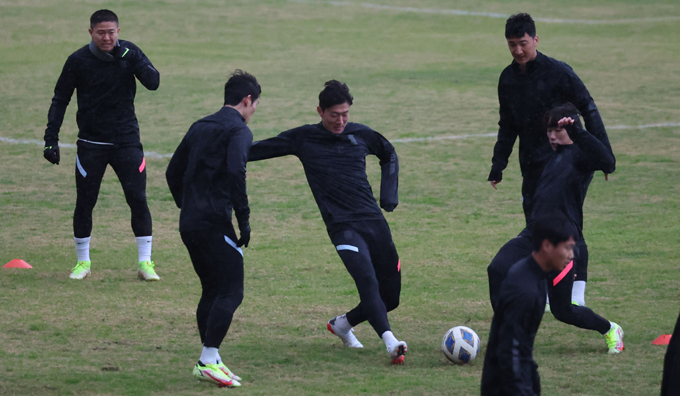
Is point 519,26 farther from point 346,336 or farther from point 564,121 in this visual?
point 346,336

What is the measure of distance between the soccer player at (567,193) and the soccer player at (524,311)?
2.25 meters

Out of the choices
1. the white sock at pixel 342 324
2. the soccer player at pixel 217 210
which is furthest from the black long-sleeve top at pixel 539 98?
the soccer player at pixel 217 210

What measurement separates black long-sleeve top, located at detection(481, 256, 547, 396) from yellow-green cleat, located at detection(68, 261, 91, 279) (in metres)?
5.95

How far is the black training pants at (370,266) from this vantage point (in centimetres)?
695

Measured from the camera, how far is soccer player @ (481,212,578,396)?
4.48 m

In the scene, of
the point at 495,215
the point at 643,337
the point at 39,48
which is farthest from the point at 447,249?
the point at 39,48

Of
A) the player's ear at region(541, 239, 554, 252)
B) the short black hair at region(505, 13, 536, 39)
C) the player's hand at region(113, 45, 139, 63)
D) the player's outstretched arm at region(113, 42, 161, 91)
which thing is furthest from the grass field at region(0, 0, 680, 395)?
the short black hair at region(505, 13, 536, 39)

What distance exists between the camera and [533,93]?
26.3 feet

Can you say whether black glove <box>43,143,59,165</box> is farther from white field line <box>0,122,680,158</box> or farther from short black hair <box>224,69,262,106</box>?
white field line <box>0,122,680,158</box>

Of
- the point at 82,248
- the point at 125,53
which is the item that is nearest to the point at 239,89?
the point at 125,53

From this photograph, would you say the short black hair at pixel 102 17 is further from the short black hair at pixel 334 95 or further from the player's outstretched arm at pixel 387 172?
the player's outstretched arm at pixel 387 172

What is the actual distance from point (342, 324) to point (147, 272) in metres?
2.97

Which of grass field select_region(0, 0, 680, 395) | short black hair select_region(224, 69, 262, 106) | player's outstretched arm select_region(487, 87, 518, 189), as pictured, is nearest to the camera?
short black hair select_region(224, 69, 262, 106)

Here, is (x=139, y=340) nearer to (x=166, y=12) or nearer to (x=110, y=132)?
(x=110, y=132)
